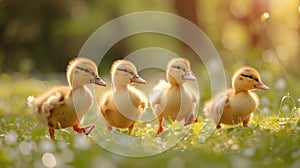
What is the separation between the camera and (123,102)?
16.9 feet

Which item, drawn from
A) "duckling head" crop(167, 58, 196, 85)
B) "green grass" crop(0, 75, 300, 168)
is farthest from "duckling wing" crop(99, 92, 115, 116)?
"duckling head" crop(167, 58, 196, 85)

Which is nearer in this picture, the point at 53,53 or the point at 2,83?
the point at 2,83

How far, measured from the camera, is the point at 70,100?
196 inches

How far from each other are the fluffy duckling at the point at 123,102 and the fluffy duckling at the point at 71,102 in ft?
0.61

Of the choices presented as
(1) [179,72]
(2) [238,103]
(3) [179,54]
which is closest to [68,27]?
(3) [179,54]

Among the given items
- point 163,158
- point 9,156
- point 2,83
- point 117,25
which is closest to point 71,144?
point 9,156

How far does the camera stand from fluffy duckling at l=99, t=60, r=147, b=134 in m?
5.16

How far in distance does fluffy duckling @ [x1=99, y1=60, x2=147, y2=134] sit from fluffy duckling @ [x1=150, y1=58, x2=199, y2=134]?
0.43 ft

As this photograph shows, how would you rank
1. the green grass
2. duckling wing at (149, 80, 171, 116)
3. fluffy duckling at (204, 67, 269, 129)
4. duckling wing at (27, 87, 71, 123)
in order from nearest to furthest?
1. the green grass
2. duckling wing at (27, 87, 71, 123)
3. fluffy duckling at (204, 67, 269, 129)
4. duckling wing at (149, 80, 171, 116)

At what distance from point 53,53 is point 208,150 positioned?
9.23m

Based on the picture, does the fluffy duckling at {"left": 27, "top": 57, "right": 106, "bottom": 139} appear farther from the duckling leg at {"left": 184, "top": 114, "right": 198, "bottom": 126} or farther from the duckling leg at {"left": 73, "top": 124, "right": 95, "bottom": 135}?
the duckling leg at {"left": 184, "top": 114, "right": 198, "bottom": 126}

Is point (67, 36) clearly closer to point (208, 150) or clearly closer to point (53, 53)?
point (53, 53)

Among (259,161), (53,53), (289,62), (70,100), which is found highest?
(53,53)

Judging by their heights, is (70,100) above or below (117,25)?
below
